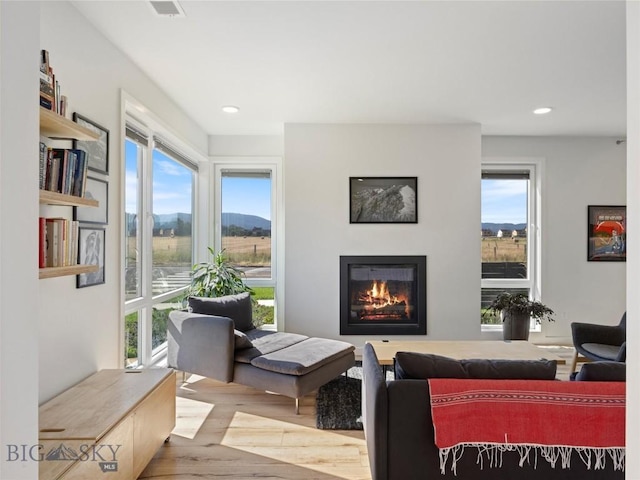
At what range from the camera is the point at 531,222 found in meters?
5.11

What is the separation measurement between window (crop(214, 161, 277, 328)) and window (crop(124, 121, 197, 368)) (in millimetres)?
652

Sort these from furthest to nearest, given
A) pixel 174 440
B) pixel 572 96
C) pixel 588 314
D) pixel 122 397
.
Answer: pixel 588 314, pixel 572 96, pixel 174 440, pixel 122 397

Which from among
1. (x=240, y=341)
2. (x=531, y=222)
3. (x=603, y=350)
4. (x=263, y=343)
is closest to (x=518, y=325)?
(x=603, y=350)

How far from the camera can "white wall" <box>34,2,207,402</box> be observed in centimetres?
201

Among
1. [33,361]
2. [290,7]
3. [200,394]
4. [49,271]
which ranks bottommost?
[200,394]

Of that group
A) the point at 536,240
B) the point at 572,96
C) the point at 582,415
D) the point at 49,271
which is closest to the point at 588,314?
the point at 536,240

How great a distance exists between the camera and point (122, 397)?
2.02 meters

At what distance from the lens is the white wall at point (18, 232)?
2.61ft

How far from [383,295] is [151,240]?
253 cm

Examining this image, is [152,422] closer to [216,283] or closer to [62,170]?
[62,170]

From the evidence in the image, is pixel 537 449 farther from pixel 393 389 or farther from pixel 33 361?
pixel 33 361

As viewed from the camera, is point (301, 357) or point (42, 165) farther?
point (301, 357)

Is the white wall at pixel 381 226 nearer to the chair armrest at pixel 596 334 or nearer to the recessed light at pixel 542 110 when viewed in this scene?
the recessed light at pixel 542 110

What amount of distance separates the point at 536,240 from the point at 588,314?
3.70ft
